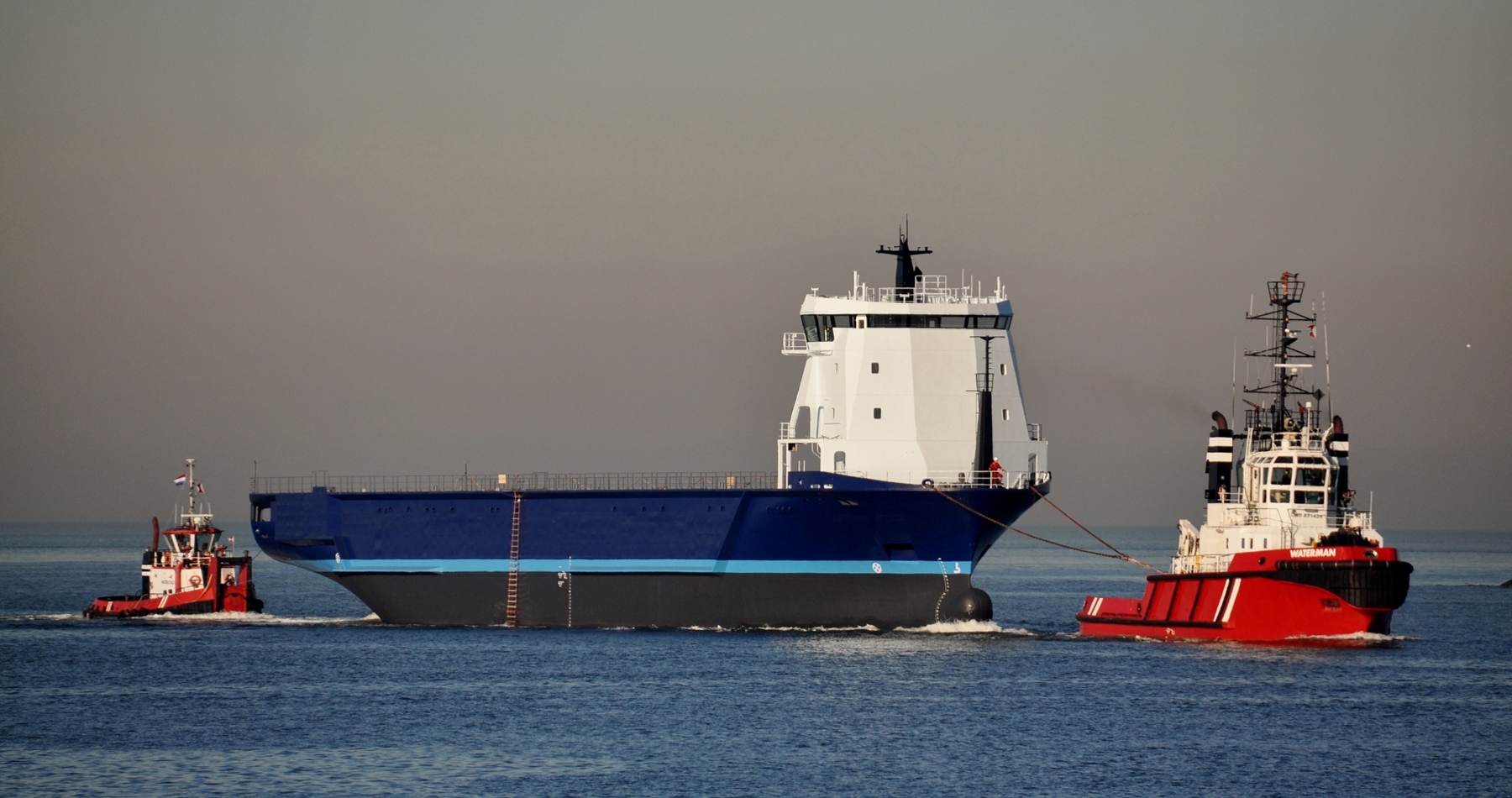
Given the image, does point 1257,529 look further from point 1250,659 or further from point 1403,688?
point 1403,688

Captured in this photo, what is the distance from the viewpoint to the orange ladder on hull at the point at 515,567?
50.7 meters

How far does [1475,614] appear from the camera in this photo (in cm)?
6812

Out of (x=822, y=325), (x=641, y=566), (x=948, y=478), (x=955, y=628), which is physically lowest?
(x=955, y=628)

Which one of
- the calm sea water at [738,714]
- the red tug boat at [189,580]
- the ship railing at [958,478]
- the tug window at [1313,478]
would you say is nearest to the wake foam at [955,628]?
the calm sea water at [738,714]

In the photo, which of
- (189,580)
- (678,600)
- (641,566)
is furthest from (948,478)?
(189,580)

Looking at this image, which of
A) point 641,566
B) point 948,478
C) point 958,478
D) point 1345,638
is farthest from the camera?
point 641,566

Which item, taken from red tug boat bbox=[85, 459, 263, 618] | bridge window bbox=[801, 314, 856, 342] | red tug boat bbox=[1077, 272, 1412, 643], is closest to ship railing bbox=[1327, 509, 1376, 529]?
red tug boat bbox=[1077, 272, 1412, 643]

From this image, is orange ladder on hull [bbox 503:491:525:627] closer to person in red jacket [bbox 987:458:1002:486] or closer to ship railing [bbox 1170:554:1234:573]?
person in red jacket [bbox 987:458:1002:486]

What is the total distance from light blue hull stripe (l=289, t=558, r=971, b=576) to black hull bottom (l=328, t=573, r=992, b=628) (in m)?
0.17

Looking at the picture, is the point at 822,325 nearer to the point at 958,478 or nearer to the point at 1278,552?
the point at 958,478

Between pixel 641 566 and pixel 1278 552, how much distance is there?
16888 millimetres

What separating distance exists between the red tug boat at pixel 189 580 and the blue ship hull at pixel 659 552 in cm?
168

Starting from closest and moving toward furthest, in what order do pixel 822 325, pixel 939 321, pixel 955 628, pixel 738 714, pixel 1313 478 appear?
pixel 738 714 < pixel 1313 478 < pixel 955 628 < pixel 939 321 < pixel 822 325

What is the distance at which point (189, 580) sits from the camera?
5525 centimetres
